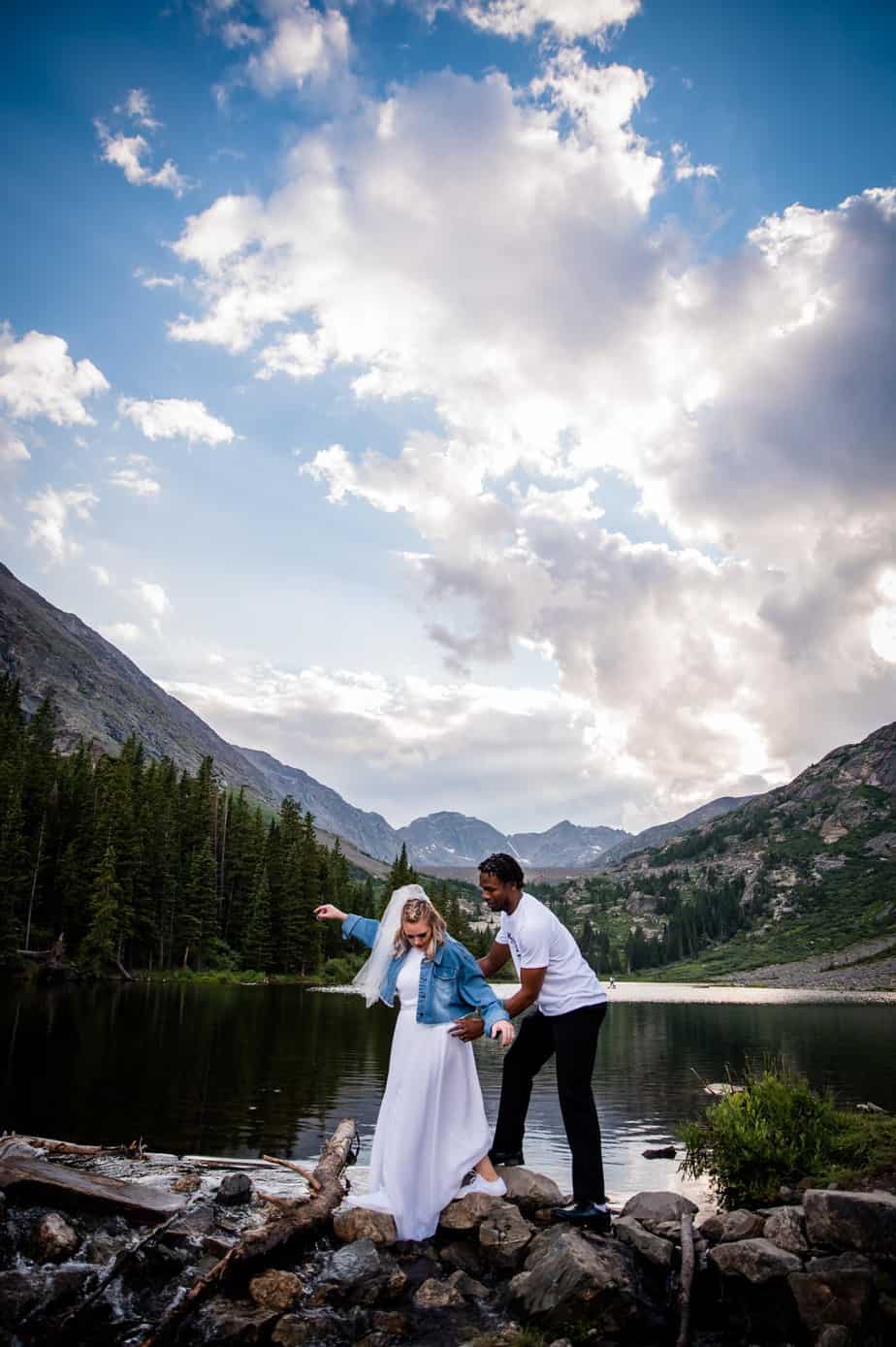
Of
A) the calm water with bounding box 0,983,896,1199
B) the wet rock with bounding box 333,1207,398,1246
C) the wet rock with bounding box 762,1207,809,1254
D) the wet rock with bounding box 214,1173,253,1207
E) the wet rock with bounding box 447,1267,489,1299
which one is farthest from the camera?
the calm water with bounding box 0,983,896,1199

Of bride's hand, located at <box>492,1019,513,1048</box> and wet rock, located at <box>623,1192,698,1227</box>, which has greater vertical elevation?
bride's hand, located at <box>492,1019,513,1048</box>

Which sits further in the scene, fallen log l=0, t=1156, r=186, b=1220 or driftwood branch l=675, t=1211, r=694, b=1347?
fallen log l=0, t=1156, r=186, b=1220

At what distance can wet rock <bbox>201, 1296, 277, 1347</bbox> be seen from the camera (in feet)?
23.9

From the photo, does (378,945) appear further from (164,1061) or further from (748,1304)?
(164,1061)

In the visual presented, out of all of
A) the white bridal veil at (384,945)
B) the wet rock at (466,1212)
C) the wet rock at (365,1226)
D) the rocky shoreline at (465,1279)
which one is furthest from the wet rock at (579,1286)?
the white bridal veil at (384,945)

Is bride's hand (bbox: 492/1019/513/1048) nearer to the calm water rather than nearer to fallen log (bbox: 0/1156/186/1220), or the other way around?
fallen log (bbox: 0/1156/186/1220)

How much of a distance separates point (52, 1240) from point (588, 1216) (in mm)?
5707

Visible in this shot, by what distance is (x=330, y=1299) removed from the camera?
317 inches

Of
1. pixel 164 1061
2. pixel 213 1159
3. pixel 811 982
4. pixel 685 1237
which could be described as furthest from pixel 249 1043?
pixel 811 982

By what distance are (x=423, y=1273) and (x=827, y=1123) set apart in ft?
25.4

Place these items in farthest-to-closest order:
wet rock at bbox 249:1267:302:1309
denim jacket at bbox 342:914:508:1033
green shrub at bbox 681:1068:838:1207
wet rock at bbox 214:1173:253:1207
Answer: green shrub at bbox 681:1068:838:1207
wet rock at bbox 214:1173:253:1207
denim jacket at bbox 342:914:508:1033
wet rock at bbox 249:1267:302:1309

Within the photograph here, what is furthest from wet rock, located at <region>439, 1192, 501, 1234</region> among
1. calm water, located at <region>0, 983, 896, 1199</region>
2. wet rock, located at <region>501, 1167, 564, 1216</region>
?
calm water, located at <region>0, 983, 896, 1199</region>

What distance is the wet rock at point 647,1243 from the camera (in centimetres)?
860

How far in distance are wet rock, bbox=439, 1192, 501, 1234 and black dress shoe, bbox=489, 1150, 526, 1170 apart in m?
1.37
